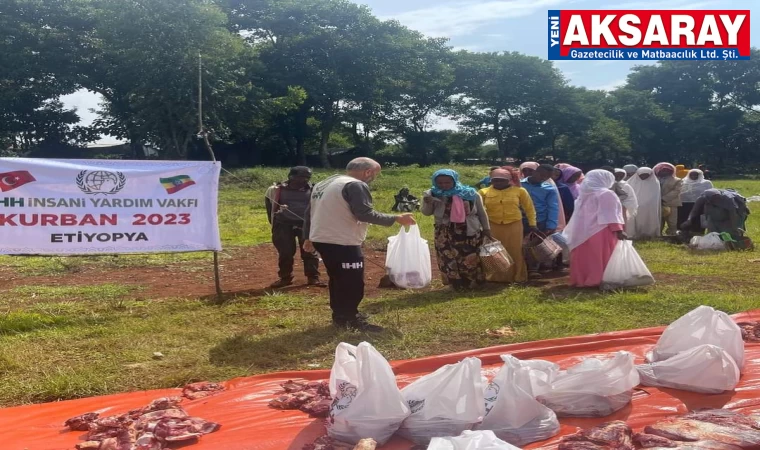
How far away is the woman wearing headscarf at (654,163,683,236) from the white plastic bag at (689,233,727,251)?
1.66m

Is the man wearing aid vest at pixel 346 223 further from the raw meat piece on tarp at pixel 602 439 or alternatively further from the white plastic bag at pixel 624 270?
the white plastic bag at pixel 624 270

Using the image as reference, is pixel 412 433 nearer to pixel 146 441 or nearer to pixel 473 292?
pixel 146 441

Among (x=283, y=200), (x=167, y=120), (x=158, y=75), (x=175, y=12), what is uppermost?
(x=175, y=12)

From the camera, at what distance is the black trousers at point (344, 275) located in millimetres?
4820

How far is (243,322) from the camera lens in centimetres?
552

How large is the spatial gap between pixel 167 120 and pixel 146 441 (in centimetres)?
2738

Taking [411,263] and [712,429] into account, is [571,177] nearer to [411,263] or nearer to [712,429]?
[411,263]

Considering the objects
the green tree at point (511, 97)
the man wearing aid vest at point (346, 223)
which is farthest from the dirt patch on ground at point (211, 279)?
the green tree at point (511, 97)

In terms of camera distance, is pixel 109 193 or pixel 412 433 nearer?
pixel 412 433

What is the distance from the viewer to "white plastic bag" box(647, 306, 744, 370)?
3.55m

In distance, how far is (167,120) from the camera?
92.6 feet

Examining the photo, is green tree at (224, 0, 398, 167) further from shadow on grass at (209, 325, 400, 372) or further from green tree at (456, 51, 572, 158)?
shadow on grass at (209, 325, 400, 372)

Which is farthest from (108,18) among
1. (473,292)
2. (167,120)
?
(473,292)

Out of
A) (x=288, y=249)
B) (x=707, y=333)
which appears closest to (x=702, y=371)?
(x=707, y=333)
